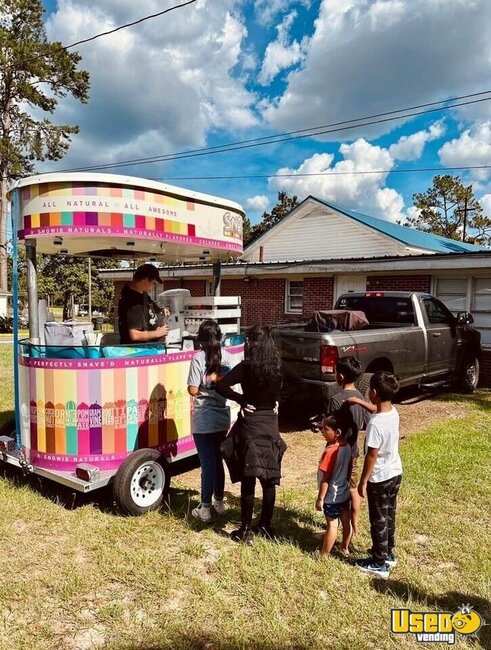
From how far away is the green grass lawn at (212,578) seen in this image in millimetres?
2645

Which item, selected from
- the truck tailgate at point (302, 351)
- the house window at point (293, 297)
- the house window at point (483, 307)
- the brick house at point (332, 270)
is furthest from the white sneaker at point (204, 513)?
the house window at point (293, 297)

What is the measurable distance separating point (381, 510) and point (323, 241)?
18.2 m

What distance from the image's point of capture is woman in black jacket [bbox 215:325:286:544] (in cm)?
339

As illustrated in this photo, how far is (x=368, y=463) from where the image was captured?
308cm

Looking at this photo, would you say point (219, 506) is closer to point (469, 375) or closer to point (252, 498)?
point (252, 498)

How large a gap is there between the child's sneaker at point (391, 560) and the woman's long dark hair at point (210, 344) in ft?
6.14

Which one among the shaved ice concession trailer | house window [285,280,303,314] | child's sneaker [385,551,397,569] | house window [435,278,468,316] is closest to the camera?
child's sneaker [385,551,397,569]

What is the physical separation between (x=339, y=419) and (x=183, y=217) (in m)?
2.46

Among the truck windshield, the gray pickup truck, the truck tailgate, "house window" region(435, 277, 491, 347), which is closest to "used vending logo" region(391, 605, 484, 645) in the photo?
the gray pickup truck

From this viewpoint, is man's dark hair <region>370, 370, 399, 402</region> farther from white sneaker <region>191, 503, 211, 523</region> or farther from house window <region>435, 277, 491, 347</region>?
house window <region>435, 277, 491, 347</region>

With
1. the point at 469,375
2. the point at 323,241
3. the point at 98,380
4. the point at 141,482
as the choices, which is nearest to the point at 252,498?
the point at 141,482

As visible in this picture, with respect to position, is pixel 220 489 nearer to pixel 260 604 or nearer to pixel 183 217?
pixel 260 604

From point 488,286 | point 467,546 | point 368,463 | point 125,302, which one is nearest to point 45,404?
point 125,302

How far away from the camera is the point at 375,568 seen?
3.21 m
